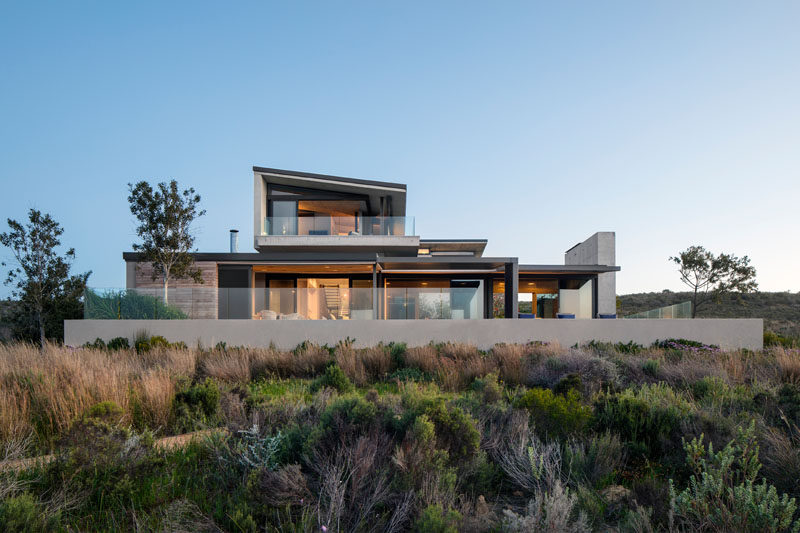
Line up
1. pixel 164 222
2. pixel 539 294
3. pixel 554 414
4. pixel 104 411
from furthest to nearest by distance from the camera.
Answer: pixel 539 294 < pixel 164 222 < pixel 554 414 < pixel 104 411

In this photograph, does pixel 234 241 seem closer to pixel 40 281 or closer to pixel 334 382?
pixel 40 281

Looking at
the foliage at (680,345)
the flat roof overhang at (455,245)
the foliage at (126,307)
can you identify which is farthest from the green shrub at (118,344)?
the flat roof overhang at (455,245)

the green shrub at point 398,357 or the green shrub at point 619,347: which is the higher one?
the green shrub at point 398,357

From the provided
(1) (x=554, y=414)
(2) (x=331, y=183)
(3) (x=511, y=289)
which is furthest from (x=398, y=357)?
(2) (x=331, y=183)

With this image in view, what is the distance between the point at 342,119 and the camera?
20.1m

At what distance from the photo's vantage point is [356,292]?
15.2 m

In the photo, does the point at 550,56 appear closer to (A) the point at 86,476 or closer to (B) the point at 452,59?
(B) the point at 452,59

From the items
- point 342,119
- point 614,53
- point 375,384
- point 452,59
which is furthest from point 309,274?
point 614,53

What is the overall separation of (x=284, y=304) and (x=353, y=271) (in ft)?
22.8

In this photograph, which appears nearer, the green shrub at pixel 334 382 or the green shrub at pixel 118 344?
the green shrub at pixel 334 382

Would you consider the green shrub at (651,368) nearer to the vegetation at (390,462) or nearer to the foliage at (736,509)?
the vegetation at (390,462)

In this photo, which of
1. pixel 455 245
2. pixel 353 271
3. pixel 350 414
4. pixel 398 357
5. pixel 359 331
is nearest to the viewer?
pixel 350 414

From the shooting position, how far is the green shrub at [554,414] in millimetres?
4363

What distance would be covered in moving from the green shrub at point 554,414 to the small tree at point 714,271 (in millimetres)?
26703
